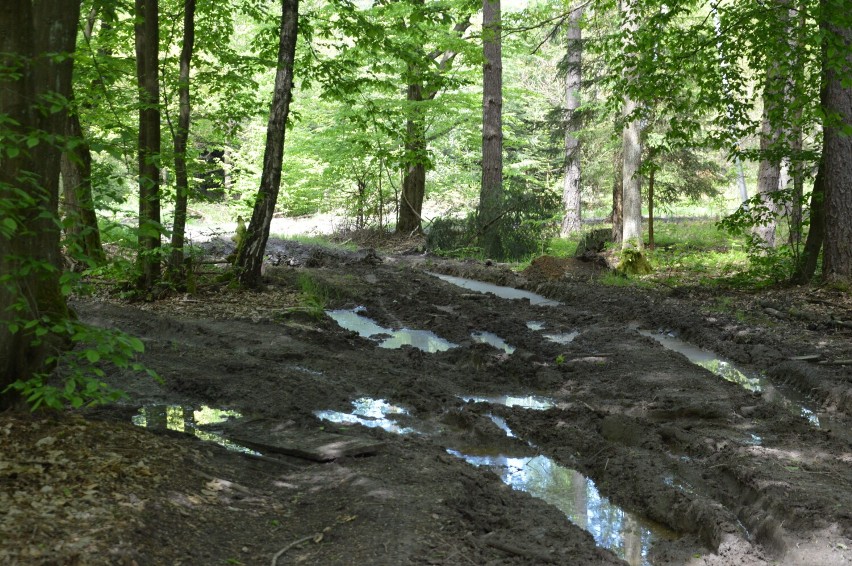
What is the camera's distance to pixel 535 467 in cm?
538

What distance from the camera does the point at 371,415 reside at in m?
6.36

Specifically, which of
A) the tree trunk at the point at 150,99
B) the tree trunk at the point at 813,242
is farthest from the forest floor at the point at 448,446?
the tree trunk at the point at 813,242

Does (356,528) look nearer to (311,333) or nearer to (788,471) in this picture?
Answer: (788,471)

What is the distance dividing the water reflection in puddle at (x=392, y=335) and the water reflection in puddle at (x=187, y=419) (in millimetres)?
3352

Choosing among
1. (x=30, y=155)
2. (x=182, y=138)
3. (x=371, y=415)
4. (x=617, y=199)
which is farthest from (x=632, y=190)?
(x=30, y=155)

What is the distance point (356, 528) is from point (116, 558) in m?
1.21

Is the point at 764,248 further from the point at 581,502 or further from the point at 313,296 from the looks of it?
the point at 581,502

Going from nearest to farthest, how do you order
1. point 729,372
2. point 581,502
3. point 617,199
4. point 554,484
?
point 581,502, point 554,484, point 729,372, point 617,199

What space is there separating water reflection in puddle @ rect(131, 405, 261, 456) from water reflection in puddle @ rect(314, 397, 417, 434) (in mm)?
793

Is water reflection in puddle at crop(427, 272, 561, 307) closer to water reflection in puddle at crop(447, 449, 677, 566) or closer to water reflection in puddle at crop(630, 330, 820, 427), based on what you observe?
water reflection in puddle at crop(630, 330, 820, 427)

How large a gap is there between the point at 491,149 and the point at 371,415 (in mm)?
14350

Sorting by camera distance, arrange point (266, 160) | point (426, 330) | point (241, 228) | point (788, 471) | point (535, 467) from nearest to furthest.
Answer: point (788, 471) → point (535, 467) → point (426, 330) → point (266, 160) → point (241, 228)

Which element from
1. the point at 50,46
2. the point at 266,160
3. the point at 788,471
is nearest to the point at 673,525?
the point at 788,471

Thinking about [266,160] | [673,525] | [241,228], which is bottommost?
[673,525]
